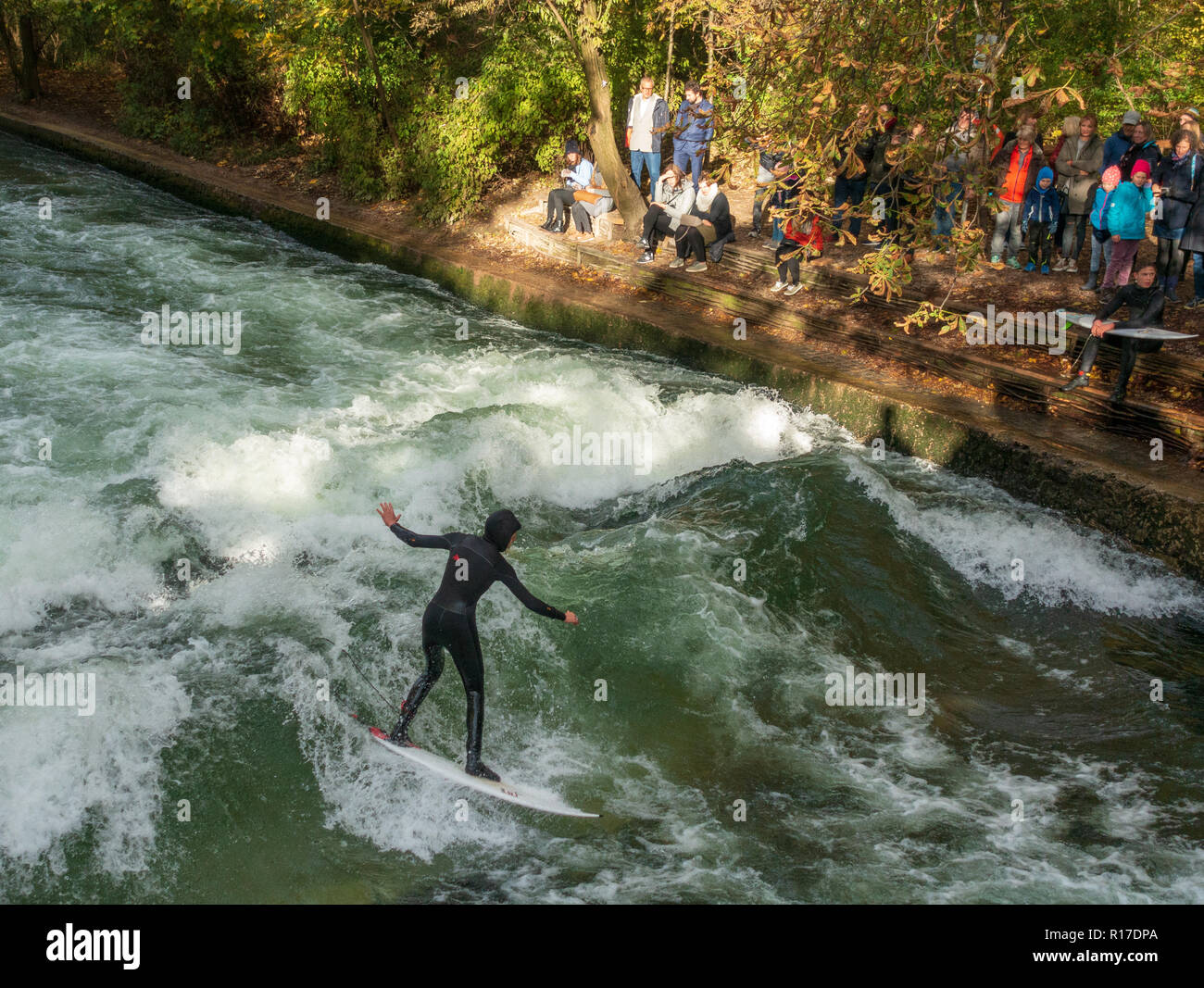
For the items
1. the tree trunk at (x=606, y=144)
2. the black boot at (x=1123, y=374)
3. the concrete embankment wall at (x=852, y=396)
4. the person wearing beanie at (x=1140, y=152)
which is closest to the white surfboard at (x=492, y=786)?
the concrete embankment wall at (x=852, y=396)

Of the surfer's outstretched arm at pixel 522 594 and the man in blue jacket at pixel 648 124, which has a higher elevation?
the man in blue jacket at pixel 648 124

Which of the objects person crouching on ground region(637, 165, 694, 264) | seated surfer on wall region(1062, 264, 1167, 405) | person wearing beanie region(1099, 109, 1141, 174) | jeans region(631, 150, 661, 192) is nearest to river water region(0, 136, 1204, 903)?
seated surfer on wall region(1062, 264, 1167, 405)

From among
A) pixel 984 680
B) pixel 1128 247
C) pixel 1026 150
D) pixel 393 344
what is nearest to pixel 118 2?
pixel 393 344

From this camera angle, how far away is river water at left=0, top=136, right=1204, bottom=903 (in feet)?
19.4

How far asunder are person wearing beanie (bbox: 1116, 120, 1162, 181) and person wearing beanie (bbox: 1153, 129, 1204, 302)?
6.2 inches

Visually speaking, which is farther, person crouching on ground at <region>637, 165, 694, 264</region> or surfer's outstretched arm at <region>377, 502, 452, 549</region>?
person crouching on ground at <region>637, 165, 694, 264</region>

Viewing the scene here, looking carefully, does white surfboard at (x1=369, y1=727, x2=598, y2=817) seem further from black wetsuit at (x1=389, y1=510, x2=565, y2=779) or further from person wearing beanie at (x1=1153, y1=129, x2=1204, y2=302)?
person wearing beanie at (x1=1153, y1=129, x2=1204, y2=302)

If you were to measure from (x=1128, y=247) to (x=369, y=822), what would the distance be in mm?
8793

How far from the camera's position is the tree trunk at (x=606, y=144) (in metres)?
14.2

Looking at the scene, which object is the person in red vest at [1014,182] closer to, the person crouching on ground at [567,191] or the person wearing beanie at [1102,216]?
the person wearing beanie at [1102,216]

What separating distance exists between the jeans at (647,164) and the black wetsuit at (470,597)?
9092 millimetres

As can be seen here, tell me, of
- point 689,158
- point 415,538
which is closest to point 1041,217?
point 689,158

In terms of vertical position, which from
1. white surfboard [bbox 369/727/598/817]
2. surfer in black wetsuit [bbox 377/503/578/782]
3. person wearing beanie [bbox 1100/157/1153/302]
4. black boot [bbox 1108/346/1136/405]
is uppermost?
person wearing beanie [bbox 1100/157/1153/302]

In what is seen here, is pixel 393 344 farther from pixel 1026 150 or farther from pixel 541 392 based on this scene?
pixel 1026 150
